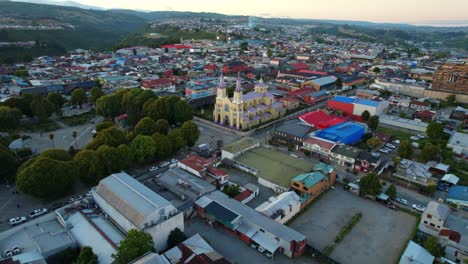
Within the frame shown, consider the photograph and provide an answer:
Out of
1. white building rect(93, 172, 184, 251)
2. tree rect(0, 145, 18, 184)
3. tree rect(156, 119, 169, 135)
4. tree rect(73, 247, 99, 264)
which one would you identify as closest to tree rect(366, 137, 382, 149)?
tree rect(156, 119, 169, 135)

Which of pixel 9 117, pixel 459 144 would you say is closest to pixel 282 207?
pixel 459 144

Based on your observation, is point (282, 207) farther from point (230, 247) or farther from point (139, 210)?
point (139, 210)

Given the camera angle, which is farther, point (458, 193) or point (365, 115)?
point (365, 115)

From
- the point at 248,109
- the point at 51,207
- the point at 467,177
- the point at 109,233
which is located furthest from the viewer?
the point at 248,109

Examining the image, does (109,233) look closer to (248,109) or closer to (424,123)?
(248,109)

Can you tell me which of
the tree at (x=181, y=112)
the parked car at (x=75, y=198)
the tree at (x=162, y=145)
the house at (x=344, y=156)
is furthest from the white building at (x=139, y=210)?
the house at (x=344, y=156)

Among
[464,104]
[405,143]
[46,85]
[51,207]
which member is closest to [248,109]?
[405,143]
